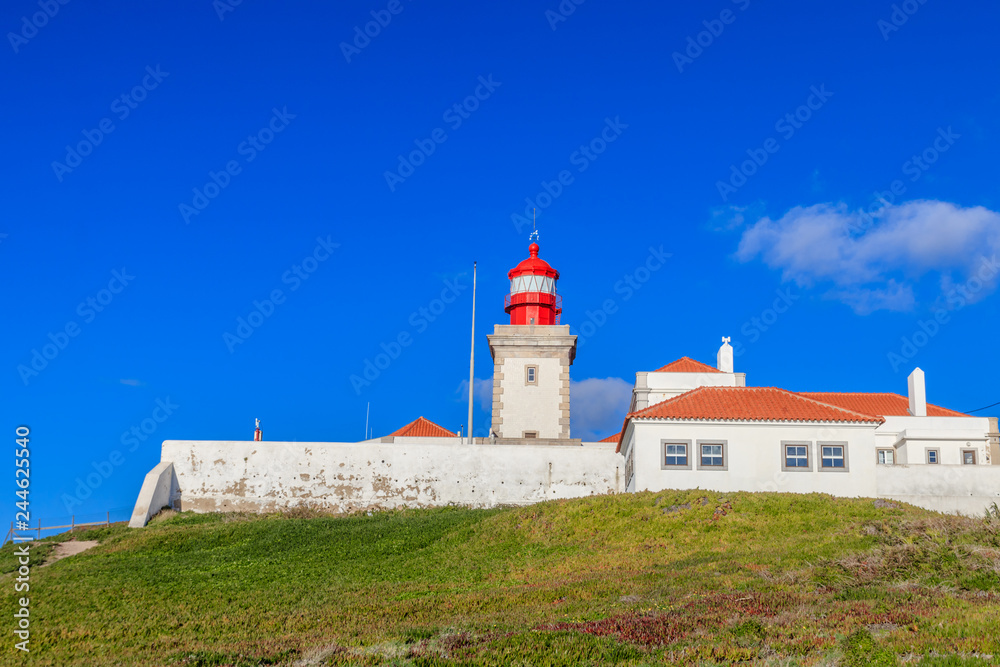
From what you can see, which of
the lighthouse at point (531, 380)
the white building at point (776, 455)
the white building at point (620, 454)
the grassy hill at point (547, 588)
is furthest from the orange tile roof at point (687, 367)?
the grassy hill at point (547, 588)

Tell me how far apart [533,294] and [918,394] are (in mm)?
18992

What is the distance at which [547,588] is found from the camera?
14.6 metres

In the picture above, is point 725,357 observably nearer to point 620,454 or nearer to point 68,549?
point 620,454

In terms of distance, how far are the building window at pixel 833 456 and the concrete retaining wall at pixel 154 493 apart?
23.5m

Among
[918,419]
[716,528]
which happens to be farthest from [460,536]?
[918,419]

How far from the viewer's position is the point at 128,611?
48.3 feet

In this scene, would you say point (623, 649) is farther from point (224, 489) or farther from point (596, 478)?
point (224, 489)

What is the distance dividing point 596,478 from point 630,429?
300 centimetres

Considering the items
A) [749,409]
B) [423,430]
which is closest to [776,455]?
[749,409]

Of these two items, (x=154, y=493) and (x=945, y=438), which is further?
(x=945, y=438)

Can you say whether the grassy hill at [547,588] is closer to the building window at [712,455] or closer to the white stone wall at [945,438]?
the building window at [712,455]

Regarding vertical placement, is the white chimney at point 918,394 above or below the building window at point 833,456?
above

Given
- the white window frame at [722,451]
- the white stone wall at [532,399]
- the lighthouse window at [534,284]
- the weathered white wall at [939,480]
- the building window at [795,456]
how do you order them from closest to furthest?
the building window at [795,456], the white window frame at [722,451], the weathered white wall at [939,480], the white stone wall at [532,399], the lighthouse window at [534,284]

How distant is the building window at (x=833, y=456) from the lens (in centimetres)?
2631
